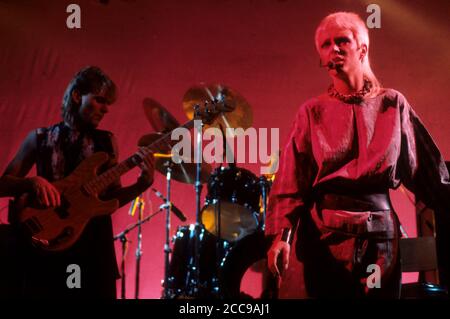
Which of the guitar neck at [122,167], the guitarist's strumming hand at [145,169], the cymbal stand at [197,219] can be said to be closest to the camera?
the guitar neck at [122,167]

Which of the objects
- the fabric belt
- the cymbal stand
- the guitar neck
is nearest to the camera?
the fabric belt

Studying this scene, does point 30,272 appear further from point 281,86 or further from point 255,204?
point 281,86

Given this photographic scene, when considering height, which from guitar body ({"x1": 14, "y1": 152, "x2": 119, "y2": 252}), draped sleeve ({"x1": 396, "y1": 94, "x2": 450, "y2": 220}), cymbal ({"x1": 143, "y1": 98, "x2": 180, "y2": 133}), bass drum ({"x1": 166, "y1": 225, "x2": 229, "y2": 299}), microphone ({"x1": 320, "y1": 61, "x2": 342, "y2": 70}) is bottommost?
bass drum ({"x1": 166, "y1": 225, "x2": 229, "y2": 299})

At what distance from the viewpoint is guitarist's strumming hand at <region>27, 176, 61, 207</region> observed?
267 cm

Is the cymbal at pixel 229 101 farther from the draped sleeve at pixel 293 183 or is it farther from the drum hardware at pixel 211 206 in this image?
the draped sleeve at pixel 293 183

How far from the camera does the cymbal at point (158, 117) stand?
306 cm

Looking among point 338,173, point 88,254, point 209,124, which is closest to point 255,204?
point 209,124

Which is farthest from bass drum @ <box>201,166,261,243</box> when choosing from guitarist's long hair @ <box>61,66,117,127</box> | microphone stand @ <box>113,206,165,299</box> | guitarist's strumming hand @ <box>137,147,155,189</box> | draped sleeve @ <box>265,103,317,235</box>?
guitarist's long hair @ <box>61,66,117,127</box>

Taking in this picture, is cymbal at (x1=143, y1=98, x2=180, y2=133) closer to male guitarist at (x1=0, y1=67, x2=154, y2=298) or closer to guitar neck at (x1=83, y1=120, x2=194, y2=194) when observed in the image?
guitar neck at (x1=83, y1=120, x2=194, y2=194)

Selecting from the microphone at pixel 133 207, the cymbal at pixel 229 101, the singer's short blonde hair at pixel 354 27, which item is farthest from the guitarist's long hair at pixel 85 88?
the singer's short blonde hair at pixel 354 27

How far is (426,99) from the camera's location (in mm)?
3021

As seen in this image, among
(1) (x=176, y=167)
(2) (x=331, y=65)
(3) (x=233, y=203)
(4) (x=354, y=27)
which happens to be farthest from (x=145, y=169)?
(4) (x=354, y=27)

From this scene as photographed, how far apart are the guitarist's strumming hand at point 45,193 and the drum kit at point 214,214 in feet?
1.98

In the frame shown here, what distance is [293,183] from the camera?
2.55 meters
